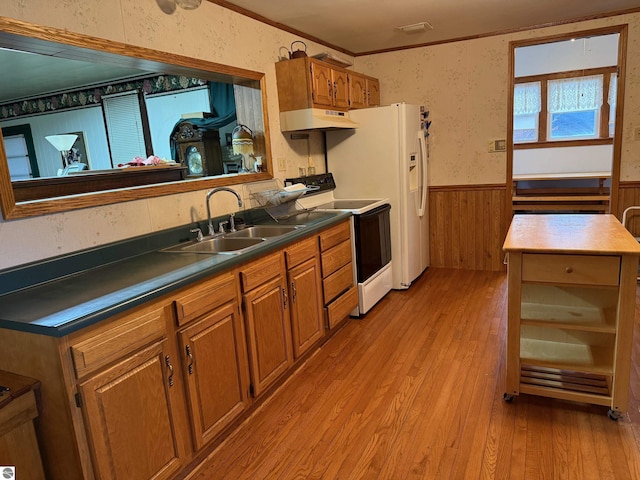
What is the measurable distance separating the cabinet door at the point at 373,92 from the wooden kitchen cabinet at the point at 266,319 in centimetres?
254

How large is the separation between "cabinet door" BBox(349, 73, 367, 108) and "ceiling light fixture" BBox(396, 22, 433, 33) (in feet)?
1.79

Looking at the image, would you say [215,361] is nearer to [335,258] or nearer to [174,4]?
[335,258]

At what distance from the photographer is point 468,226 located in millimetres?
4637

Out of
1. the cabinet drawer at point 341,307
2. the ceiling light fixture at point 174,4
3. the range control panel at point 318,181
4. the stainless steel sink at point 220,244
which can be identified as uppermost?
the ceiling light fixture at point 174,4

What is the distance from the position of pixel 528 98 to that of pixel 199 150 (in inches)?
223

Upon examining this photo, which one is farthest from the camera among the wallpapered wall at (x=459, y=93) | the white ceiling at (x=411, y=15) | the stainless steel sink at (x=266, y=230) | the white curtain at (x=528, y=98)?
the white curtain at (x=528, y=98)

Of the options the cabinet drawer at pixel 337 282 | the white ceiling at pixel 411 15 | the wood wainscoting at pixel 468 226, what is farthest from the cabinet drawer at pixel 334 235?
the wood wainscoting at pixel 468 226

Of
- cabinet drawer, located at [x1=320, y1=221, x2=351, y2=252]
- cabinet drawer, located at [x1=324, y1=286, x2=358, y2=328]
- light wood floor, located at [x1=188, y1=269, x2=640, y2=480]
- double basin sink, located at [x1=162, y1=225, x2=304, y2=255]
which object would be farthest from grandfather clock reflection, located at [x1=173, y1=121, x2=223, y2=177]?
light wood floor, located at [x1=188, y1=269, x2=640, y2=480]

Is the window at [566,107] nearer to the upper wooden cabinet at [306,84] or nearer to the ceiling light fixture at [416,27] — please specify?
the ceiling light fixture at [416,27]

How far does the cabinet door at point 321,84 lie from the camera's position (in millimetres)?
3348

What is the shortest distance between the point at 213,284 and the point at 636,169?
13.1 feet

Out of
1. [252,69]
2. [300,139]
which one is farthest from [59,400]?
[300,139]

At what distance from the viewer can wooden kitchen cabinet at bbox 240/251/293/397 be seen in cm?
218

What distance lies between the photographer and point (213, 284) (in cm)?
191
